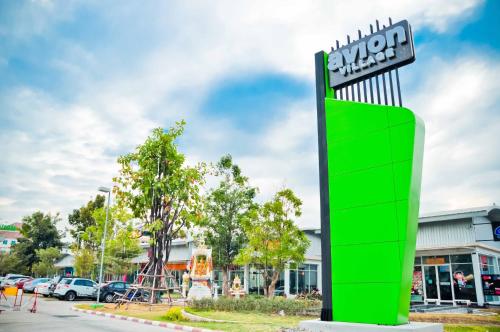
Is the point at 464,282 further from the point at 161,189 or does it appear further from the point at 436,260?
the point at 161,189

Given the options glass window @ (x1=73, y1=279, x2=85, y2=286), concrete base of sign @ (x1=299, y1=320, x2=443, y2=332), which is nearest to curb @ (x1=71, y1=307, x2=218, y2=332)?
concrete base of sign @ (x1=299, y1=320, x2=443, y2=332)

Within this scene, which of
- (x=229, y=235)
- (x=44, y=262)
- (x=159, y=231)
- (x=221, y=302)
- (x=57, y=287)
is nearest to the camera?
(x=221, y=302)

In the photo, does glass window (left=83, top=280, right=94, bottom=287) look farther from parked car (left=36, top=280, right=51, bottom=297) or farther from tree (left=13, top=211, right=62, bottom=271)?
tree (left=13, top=211, right=62, bottom=271)

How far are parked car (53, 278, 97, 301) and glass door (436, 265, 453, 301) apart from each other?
23.5 metres

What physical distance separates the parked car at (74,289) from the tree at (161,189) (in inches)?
252

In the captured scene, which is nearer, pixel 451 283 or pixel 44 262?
pixel 451 283

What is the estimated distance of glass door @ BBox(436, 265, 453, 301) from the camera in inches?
973

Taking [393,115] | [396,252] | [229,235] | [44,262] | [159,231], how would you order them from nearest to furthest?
[396,252] → [393,115] → [159,231] → [229,235] → [44,262]

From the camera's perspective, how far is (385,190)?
32.2 feet

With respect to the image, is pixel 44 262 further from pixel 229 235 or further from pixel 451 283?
pixel 451 283

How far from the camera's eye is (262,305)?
59.7ft

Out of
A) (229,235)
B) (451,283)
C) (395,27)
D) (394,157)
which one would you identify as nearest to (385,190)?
(394,157)

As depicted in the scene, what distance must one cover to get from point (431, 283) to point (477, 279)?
3.09 meters

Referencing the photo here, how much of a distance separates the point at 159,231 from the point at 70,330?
13.0m
